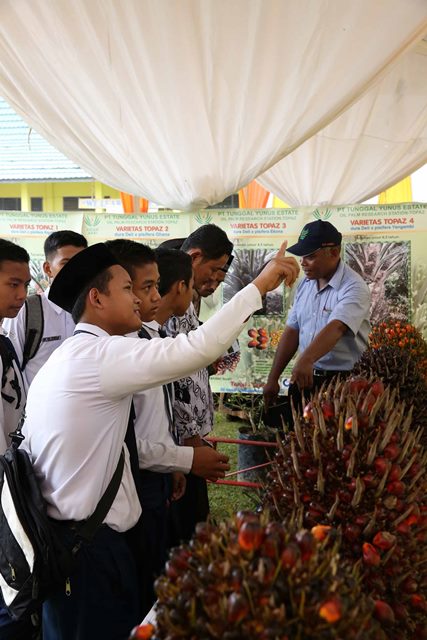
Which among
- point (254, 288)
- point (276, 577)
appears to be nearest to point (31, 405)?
point (254, 288)

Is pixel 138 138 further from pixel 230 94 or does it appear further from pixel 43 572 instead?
pixel 43 572

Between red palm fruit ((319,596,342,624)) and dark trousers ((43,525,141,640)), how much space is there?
107 centimetres

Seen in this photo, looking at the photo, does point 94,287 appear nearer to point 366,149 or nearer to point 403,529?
point 403,529

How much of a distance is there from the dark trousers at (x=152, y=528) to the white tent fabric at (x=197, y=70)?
1840 mm

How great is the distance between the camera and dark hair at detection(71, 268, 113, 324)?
6.05 feet

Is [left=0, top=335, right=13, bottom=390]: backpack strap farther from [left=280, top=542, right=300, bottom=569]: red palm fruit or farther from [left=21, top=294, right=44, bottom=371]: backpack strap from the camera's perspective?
[left=280, top=542, right=300, bottom=569]: red palm fruit

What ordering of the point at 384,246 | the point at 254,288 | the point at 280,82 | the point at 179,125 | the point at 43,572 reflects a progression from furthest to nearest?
the point at 384,246, the point at 179,125, the point at 280,82, the point at 254,288, the point at 43,572

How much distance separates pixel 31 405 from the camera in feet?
5.81

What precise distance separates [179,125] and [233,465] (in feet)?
10.6

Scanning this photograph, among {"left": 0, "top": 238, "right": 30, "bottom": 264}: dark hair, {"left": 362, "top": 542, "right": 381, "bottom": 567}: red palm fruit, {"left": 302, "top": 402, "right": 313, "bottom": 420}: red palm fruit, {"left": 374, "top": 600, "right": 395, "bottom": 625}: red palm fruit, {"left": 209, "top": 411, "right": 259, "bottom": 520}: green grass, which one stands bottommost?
{"left": 209, "top": 411, "right": 259, "bottom": 520}: green grass

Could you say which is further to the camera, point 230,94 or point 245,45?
point 230,94

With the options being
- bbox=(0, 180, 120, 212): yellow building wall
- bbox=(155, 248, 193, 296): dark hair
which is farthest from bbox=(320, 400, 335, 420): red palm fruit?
bbox=(0, 180, 120, 212): yellow building wall

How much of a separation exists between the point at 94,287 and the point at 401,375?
1323mm

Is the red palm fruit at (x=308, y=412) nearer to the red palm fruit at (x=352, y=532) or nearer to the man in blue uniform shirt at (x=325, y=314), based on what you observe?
the red palm fruit at (x=352, y=532)
